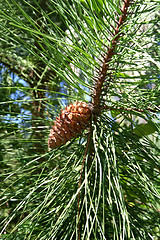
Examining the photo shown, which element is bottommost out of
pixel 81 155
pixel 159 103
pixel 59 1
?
pixel 81 155

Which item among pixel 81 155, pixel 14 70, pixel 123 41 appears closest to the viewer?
pixel 123 41

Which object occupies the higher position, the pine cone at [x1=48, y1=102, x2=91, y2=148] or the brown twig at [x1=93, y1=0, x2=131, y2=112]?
the brown twig at [x1=93, y1=0, x2=131, y2=112]

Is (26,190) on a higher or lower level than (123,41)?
lower

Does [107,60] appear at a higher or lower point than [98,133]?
higher

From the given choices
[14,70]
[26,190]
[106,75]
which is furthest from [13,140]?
[14,70]

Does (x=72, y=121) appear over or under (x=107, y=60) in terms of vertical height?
under

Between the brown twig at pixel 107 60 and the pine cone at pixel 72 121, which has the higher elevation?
the brown twig at pixel 107 60

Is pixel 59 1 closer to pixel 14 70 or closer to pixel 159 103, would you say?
pixel 159 103

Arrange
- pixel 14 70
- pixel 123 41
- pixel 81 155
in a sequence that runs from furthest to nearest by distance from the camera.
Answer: pixel 14 70 < pixel 81 155 < pixel 123 41
